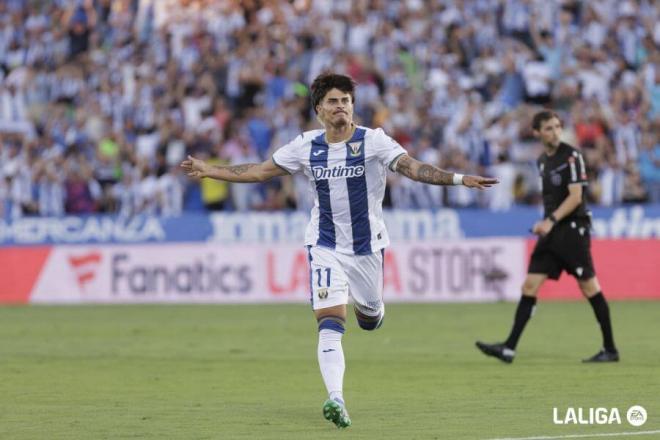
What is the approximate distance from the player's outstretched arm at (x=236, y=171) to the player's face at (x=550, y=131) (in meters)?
4.05

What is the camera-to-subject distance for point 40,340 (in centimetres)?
1741

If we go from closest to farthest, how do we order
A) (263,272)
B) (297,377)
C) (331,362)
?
(331,362) → (297,377) → (263,272)

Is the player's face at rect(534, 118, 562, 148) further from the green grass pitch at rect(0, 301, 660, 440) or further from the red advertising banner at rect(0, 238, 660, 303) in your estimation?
the red advertising banner at rect(0, 238, 660, 303)

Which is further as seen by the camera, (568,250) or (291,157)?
(568,250)

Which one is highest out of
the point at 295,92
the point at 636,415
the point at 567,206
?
the point at 295,92

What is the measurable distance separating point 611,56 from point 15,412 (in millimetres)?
19857

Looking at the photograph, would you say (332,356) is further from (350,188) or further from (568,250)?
(568,250)

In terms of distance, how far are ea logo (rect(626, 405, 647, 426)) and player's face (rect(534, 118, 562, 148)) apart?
13.9 ft

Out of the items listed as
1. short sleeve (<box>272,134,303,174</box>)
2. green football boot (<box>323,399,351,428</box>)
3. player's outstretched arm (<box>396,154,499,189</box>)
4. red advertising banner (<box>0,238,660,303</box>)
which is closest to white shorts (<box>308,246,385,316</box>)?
short sleeve (<box>272,134,303,174</box>)

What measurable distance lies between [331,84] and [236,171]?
1084mm

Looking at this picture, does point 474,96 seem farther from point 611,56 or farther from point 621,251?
point 621,251

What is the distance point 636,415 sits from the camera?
31.4 ft

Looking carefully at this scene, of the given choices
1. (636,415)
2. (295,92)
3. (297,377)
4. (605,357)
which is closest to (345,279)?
(636,415)

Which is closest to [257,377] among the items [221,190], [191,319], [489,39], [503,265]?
[191,319]
